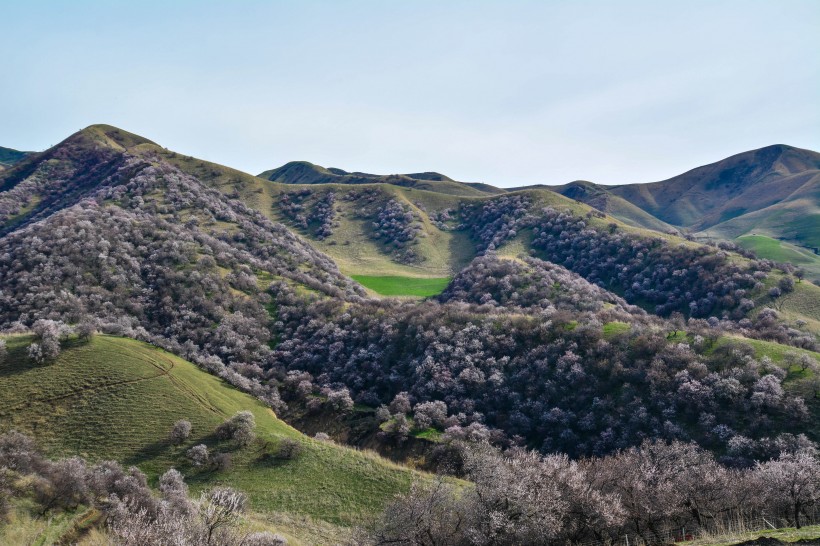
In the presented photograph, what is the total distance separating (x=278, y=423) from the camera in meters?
66.1

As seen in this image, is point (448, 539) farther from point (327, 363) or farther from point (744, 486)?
point (327, 363)

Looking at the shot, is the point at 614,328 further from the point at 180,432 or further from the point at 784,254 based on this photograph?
the point at 784,254

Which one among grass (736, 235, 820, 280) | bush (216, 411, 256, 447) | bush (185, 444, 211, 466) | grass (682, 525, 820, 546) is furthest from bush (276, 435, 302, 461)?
grass (736, 235, 820, 280)

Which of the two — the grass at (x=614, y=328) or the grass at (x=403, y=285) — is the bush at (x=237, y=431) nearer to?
the grass at (x=614, y=328)

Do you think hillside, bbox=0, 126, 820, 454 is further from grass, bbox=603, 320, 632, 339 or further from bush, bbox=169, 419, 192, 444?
bush, bbox=169, 419, 192, 444

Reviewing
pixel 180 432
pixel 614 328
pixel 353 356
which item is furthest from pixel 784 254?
pixel 180 432

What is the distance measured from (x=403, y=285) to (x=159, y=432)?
107575mm

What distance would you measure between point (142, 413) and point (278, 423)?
18.1 meters

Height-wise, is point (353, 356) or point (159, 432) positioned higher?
point (353, 356)

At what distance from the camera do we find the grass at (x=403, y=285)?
148m

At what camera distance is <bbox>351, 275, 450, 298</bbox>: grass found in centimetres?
14812

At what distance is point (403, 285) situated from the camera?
157375 mm

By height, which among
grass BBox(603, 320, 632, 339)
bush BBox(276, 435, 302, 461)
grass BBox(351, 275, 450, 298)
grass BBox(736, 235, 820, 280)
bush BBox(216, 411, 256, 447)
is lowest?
bush BBox(276, 435, 302, 461)

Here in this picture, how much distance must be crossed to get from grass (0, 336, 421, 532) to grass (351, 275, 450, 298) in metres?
86.2
